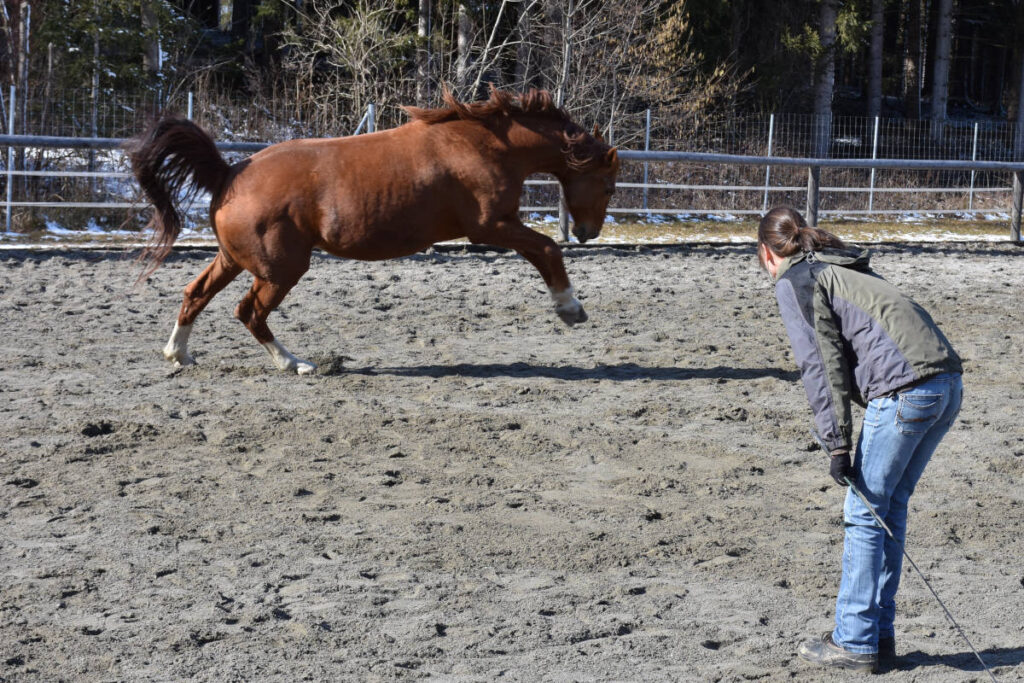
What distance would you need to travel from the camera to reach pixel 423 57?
21922 mm

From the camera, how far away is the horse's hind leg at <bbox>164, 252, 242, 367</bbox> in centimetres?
739

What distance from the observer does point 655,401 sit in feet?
22.6

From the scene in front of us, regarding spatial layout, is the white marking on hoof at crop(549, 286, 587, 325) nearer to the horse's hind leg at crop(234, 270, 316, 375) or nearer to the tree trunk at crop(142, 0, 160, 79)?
the horse's hind leg at crop(234, 270, 316, 375)

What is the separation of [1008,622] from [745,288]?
7151mm

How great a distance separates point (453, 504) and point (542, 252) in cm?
288

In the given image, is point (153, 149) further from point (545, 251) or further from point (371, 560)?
point (371, 560)

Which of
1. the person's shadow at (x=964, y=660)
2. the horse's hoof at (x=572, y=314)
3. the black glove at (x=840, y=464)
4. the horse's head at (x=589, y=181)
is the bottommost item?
the person's shadow at (x=964, y=660)

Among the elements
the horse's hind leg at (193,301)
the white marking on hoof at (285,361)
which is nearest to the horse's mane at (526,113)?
the horse's hind leg at (193,301)

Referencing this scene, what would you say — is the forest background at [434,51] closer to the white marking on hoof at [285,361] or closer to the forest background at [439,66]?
the forest background at [439,66]

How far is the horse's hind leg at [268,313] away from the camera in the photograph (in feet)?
23.9

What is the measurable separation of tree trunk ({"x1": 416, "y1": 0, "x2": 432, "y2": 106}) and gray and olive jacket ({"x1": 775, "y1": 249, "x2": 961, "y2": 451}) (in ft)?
57.1

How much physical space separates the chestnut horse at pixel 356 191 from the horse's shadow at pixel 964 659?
4268mm

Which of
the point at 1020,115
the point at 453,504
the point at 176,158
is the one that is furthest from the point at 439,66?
the point at 453,504

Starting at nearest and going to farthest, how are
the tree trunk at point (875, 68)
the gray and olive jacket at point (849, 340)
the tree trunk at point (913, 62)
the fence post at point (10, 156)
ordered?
the gray and olive jacket at point (849, 340) < the fence post at point (10, 156) < the tree trunk at point (875, 68) < the tree trunk at point (913, 62)
